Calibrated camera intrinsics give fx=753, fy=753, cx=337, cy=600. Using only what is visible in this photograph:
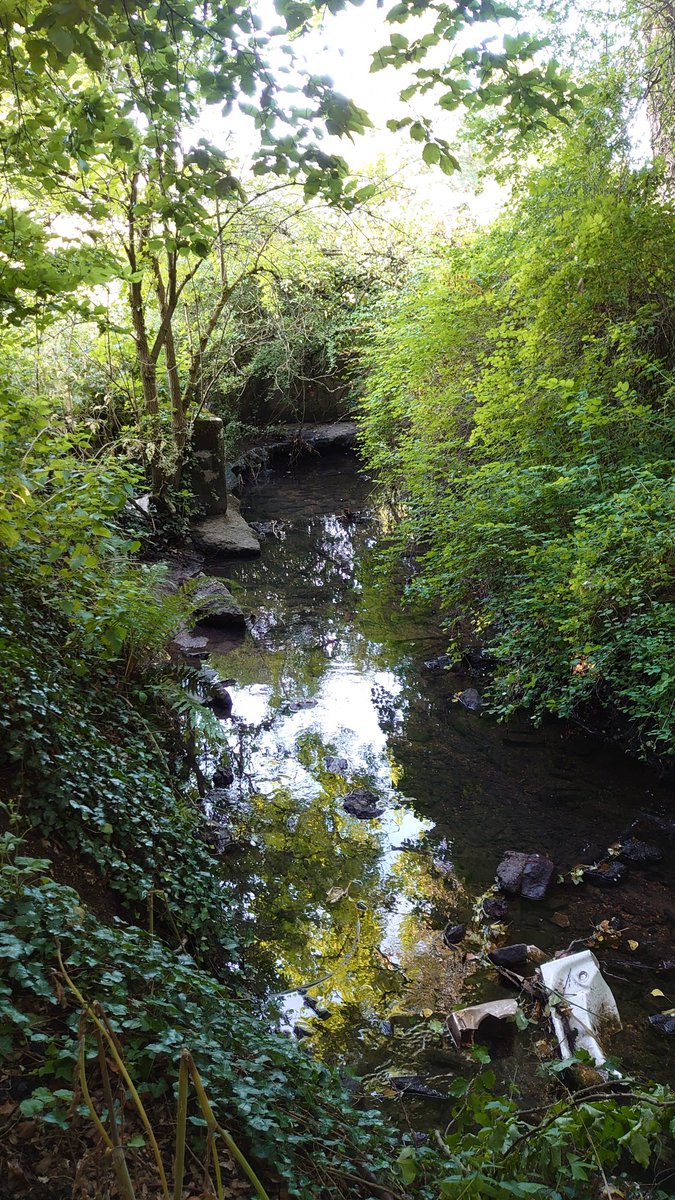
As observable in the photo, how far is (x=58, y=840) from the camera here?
3.48 m

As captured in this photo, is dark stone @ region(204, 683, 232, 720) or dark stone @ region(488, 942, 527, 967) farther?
dark stone @ region(204, 683, 232, 720)

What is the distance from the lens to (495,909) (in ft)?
15.4

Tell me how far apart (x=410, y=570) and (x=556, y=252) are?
17.7 feet

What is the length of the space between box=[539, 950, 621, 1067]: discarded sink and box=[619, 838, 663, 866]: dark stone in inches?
50.6

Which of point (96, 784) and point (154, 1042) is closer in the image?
point (154, 1042)

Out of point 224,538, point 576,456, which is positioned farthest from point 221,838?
point 224,538

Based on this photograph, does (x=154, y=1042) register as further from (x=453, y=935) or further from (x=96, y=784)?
(x=453, y=935)

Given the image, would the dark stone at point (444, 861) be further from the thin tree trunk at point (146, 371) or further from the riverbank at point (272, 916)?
the thin tree trunk at point (146, 371)

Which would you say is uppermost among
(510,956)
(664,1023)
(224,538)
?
(224,538)

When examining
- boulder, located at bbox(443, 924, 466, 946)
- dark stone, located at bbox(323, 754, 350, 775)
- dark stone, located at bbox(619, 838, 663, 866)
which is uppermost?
dark stone, located at bbox(323, 754, 350, 775)

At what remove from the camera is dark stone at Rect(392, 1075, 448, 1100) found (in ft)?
11.6

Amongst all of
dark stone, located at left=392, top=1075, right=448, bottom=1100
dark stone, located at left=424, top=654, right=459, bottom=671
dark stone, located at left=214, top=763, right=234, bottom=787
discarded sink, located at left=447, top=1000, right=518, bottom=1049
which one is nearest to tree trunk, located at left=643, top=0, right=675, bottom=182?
dark stone, located at left=424, top=654, right=459, bottom=671

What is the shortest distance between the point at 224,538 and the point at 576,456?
7459 millimetres

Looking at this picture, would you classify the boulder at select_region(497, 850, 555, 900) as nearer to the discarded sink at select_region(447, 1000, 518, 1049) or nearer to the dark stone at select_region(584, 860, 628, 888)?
the dark stone at select_region(584, 860, 628, 888)
